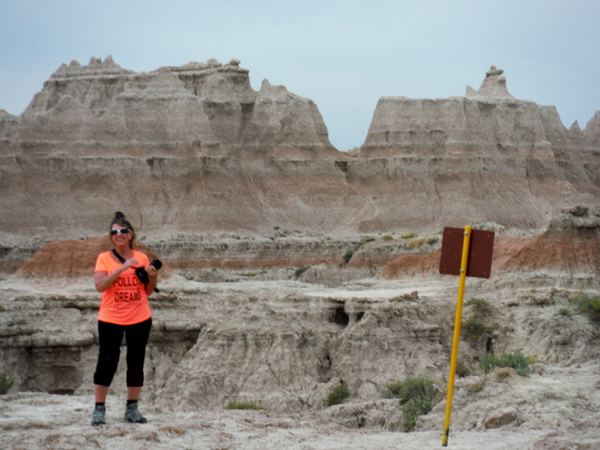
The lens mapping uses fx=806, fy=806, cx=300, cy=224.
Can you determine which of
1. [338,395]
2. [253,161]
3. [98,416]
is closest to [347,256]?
[253,161]

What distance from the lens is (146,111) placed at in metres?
69.5

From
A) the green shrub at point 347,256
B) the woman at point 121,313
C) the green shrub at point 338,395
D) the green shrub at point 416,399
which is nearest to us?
the woman at point 121,313

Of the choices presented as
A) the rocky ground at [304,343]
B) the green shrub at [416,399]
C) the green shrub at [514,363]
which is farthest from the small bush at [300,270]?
the green shrub at [416,399]

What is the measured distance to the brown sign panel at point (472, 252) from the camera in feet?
32.2

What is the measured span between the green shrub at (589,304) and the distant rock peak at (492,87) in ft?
201

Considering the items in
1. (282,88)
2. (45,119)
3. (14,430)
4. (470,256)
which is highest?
(282,88)

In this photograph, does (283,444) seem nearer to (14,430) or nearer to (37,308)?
(14,430)

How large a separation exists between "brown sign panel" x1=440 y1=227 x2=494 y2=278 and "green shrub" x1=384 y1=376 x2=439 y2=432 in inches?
160

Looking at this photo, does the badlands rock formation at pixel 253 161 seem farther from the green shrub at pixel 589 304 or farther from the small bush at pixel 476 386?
the small bush at pixel 476 386

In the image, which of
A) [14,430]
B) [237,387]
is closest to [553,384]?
[14,430]

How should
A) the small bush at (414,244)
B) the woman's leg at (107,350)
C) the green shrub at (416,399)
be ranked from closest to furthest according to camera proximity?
the woman's leg at (107,350), the green shrub at (416,399), the small bush at (414,244)

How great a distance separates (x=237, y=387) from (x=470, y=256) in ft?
43.0

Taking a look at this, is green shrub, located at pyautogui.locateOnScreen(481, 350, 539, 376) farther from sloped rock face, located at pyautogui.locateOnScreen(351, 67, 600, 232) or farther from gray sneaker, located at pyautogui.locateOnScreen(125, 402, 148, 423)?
sloped rock face, located at pyautogui.locateOnScreen(351, 67, 600, 232)

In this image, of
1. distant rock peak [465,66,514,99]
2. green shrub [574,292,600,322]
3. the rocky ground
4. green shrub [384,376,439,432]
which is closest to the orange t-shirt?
the rocky ground
